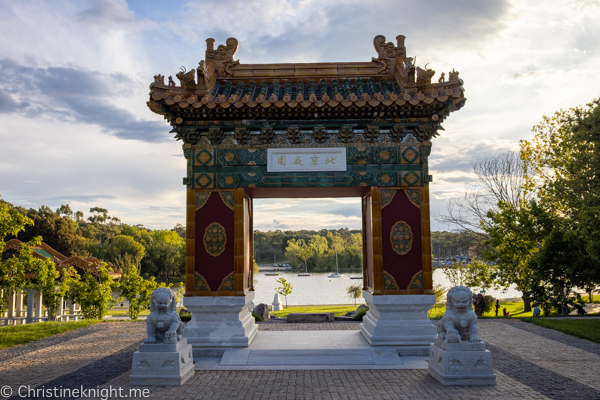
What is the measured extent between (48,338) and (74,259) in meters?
9.35

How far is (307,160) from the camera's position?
7422mm

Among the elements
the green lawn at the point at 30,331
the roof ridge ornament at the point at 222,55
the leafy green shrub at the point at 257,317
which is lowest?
the leafy green shrub at the point at 257,317

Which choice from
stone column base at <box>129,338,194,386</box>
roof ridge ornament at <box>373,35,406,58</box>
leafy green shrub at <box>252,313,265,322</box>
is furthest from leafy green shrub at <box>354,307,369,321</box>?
roof ridge ornament at <box>373,35,406,58</box>

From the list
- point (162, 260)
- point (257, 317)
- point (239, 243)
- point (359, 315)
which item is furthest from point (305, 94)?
point (162, 260)

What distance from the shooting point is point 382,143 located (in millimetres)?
7461

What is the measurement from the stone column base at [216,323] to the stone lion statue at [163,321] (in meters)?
1.18

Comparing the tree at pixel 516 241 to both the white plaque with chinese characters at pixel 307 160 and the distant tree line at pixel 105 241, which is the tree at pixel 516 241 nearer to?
the white plaque with chinese characters at pixel 307 160

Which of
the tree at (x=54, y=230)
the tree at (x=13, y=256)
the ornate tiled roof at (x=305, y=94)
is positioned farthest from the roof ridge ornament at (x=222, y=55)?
the tree at (x=54, y=230)

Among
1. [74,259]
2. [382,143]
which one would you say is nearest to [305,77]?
[382,143]

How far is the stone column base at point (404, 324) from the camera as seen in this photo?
6.84 m

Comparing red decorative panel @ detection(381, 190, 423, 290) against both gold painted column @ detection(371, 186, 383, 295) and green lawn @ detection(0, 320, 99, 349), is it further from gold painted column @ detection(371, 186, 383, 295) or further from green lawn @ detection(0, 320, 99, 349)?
green lawn @ detection(0, 320, 99, 349)

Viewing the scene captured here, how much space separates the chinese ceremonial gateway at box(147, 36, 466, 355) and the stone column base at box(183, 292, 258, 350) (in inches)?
0.7

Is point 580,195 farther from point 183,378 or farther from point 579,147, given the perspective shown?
point 183,378

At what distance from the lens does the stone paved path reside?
5.03 m
